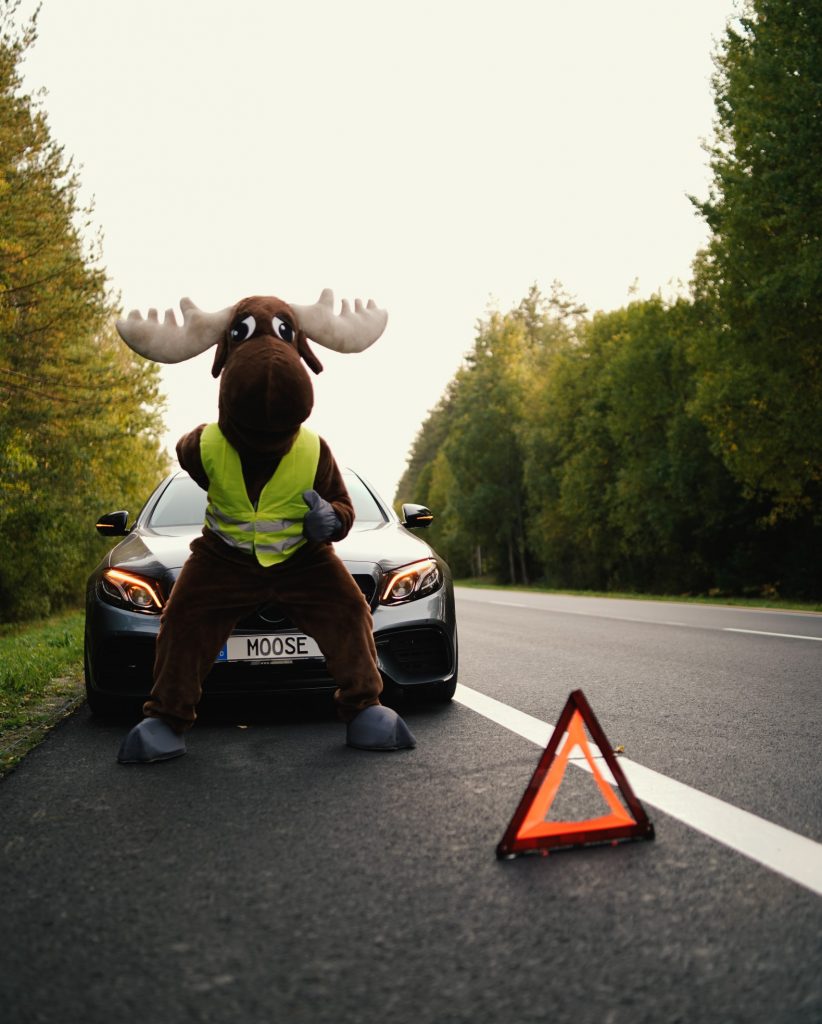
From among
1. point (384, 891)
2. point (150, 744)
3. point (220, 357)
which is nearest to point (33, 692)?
point (150, 744)

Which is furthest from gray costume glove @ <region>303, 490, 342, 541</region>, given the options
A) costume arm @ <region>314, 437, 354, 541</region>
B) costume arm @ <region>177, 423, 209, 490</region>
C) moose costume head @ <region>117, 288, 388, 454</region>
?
costume arm @ <region>177, 423, 209, 490</region>

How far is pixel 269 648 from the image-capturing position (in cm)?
539

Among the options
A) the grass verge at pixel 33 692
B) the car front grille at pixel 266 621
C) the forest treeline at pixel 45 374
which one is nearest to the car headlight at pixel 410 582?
the car front grille at pixel 266 621

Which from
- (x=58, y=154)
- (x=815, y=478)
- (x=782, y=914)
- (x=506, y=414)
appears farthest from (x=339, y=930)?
(x=506, y=414)

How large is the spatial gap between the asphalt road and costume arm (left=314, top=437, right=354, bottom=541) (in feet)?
3.71

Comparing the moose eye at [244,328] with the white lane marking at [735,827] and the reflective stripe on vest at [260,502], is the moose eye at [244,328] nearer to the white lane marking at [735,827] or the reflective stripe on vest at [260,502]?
the reflective stripe on vest at [260,502]

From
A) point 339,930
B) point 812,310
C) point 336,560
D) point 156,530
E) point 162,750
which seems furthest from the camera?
point 812,310

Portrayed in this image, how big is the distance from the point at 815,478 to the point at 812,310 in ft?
14.3

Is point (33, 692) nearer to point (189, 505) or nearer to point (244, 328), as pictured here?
point (189, 505)

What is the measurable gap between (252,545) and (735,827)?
8.06 feet

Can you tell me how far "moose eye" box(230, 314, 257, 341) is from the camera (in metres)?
4.84

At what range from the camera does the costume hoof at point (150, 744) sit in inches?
183

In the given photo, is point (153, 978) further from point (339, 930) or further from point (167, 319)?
point (167, 319)

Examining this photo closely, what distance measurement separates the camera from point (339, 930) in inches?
103
